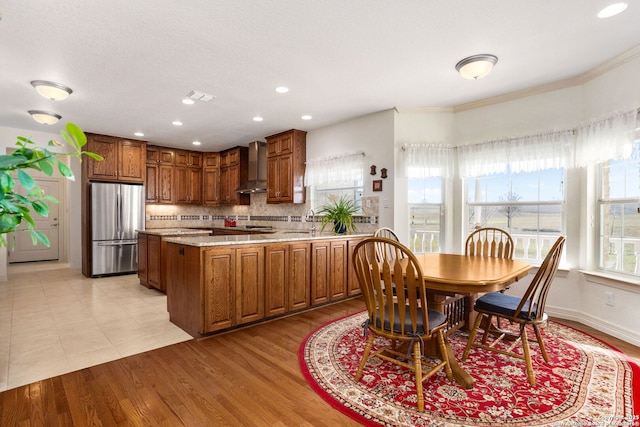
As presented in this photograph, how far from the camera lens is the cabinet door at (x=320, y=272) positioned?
3.85 m

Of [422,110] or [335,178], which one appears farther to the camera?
[335,178]

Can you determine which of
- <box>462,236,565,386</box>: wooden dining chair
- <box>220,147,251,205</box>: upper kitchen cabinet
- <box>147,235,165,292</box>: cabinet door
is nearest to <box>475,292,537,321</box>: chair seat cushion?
<box>462,236,565,386</box>: wooden dining chair

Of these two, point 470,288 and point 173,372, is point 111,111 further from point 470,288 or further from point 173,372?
point 470,288

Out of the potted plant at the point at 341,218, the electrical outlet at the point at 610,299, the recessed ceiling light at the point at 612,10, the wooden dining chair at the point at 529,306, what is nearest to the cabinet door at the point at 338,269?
the potted plant at the point at 341,218

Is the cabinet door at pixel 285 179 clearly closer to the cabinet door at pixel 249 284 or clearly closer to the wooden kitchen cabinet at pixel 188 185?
the cabinet door at pixel 249 284

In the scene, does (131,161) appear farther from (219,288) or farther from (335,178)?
(219,288)

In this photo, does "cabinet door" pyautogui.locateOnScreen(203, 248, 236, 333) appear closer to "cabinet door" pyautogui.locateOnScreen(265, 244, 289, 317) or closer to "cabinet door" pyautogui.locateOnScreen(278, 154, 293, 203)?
"cabinet door" pyautogui.locateOnScreen(265, 244, 289, 317)

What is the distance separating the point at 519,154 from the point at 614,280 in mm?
1545

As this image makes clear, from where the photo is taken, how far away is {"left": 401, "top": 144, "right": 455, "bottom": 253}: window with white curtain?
4.26 meters

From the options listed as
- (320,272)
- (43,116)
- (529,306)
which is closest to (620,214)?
(529,306)

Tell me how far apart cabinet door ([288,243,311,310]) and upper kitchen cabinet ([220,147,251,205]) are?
346 cm

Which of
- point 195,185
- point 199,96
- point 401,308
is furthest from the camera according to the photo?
point 195,185

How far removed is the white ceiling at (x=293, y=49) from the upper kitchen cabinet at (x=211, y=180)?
116 inches

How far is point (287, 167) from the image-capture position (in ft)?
18.0
